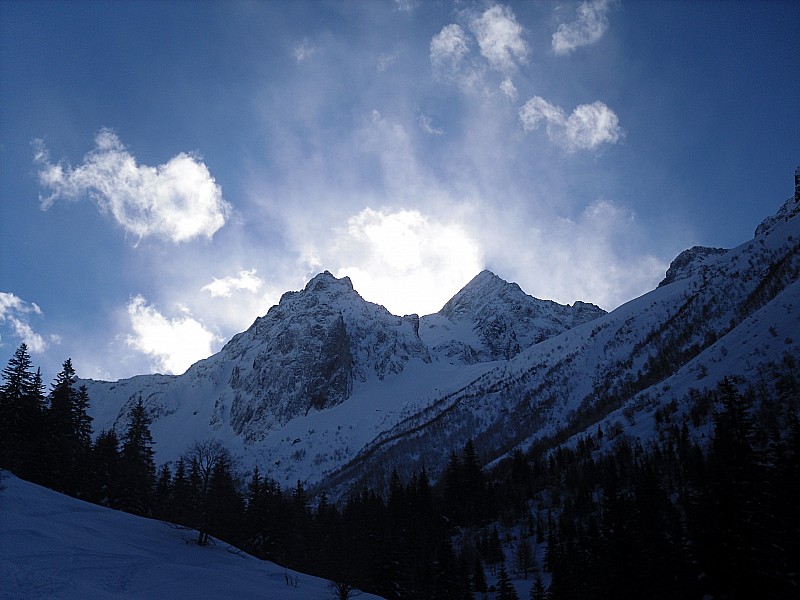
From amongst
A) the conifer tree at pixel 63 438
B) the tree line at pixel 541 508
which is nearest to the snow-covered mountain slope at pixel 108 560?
the tree line at pixel 541 508

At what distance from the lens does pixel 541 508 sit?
163 ft

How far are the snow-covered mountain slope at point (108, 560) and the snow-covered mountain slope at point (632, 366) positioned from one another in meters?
38.2

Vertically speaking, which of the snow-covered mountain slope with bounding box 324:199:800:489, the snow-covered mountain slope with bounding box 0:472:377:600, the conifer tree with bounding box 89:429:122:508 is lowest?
the snow-covered mountain slope with bounding box 0:472:377:600

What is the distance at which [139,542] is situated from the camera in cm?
2367

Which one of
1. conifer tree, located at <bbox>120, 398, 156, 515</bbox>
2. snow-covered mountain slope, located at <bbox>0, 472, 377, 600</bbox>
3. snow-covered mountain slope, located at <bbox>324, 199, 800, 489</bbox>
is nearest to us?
snow-covered mountain slope, located at <bbox>0, 472, 377, 600</bbox>

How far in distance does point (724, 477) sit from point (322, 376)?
561 feet

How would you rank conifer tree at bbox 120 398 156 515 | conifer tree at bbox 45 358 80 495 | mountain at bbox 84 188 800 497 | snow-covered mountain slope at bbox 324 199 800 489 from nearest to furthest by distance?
1. conifer tree at bbox 45 358 80 495
2. conifer tree at bbox 120 398 156 515
3. snow-covered mountain slope at bbox 324 199 800 489
4. mountain at bbox 84 188 800 497

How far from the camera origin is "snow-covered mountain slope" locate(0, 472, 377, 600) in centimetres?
1511

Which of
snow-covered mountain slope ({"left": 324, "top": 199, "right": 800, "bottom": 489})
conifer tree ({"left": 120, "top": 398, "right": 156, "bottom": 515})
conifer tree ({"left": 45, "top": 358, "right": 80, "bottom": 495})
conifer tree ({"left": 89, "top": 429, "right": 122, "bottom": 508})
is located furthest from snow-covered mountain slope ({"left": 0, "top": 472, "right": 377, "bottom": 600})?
snow-covered mountain slope ({"left": 324, "top": 199, "right": 800, "bottom": 489})

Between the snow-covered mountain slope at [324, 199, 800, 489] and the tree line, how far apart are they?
168 inches

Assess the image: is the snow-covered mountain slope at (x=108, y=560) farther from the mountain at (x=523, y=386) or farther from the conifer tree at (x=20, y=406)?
the mountain at (x=523, y=386)

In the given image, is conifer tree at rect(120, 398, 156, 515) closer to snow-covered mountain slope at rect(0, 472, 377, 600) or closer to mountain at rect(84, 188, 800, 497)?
snow-covered mountain slope at rect(0, 472, 377, 600)

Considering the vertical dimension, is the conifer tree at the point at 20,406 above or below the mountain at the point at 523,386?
below

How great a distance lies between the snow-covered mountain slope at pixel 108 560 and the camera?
49.6 ft
